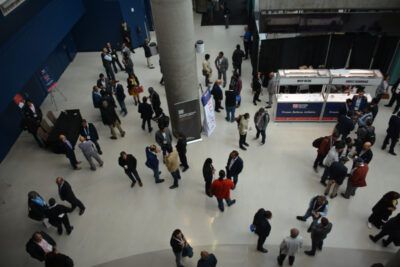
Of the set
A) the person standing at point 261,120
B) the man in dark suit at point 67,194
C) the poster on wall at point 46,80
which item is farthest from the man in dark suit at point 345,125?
the poster on wall at point 46,80

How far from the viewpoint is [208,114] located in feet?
32.4

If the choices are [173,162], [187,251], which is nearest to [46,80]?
[173,162]

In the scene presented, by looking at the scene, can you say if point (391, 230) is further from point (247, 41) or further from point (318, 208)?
point (247, 41)

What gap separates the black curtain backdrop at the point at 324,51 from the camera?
37.6 feet

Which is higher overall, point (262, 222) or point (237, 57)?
point (237, 57)

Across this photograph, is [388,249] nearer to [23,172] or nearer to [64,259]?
[64,259]

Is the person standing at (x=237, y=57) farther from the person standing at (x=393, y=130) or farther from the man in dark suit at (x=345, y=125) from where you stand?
the person standing at (x=393, y=130)

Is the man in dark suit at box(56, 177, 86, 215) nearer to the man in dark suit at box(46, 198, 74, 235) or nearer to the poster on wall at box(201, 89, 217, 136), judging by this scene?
the man in dark suit at box(46, 198, 74, 235)

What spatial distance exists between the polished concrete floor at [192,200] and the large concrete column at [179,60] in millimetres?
973

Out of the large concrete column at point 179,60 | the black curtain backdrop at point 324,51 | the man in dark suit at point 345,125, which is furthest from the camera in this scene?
the black curtain backdrop at point 324,51

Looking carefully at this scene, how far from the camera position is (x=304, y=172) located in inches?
349

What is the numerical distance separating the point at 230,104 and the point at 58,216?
227 inches

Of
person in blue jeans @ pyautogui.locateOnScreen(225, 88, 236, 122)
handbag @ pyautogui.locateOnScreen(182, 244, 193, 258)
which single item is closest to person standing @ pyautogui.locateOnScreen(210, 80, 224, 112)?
person in blue jeans @ pyautogui.locateOnScreen(225, 88, 236, 122)

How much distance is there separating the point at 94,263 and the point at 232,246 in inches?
121
